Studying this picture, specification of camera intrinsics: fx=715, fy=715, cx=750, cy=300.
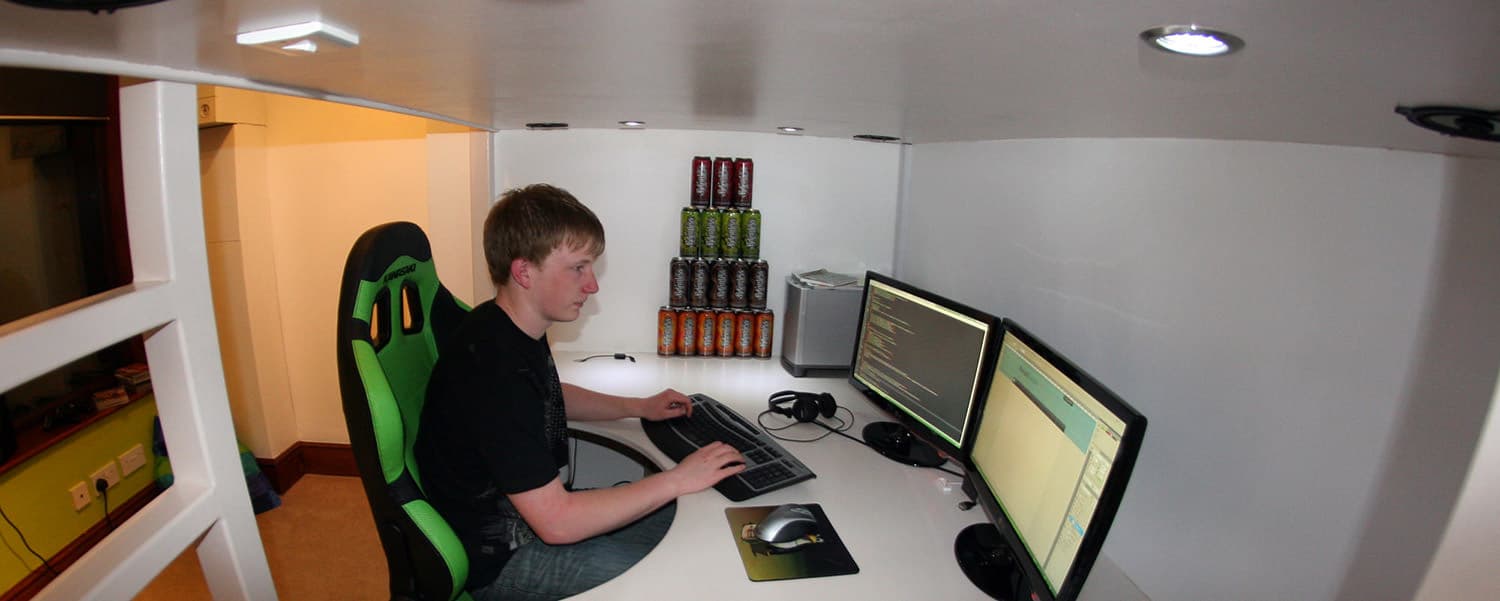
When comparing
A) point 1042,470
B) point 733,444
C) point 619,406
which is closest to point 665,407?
point 619,406

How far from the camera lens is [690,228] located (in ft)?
8.05

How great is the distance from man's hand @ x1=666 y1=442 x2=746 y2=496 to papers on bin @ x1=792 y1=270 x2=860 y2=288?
94 cm

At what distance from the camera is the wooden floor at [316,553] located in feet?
8.52

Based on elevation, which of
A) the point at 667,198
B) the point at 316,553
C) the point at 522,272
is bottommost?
the point at 316,553

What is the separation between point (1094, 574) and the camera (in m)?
1.29

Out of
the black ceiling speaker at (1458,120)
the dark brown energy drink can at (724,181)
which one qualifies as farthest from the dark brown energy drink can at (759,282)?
the black ceiling speaker at (1458,120)

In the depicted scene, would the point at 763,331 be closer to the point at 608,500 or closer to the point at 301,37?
the point at 608,500

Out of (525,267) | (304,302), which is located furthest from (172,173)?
(304,302)

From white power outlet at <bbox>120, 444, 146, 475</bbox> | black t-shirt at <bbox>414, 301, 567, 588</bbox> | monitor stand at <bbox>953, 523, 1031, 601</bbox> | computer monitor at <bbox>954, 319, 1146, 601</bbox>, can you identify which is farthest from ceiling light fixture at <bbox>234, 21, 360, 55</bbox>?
white power outlet at <bbox>120, 444, 146, 475</bbox>

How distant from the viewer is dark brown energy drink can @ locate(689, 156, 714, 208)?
8.00 ft

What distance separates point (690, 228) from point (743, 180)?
24 centimetres

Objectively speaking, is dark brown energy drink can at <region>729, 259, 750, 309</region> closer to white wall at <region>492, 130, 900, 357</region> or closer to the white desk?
white wall at <region>492, 130, 900, 357</region>

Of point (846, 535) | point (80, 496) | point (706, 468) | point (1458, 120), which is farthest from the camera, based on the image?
point (80, 496)

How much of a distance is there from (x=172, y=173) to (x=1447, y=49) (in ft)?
4.07
